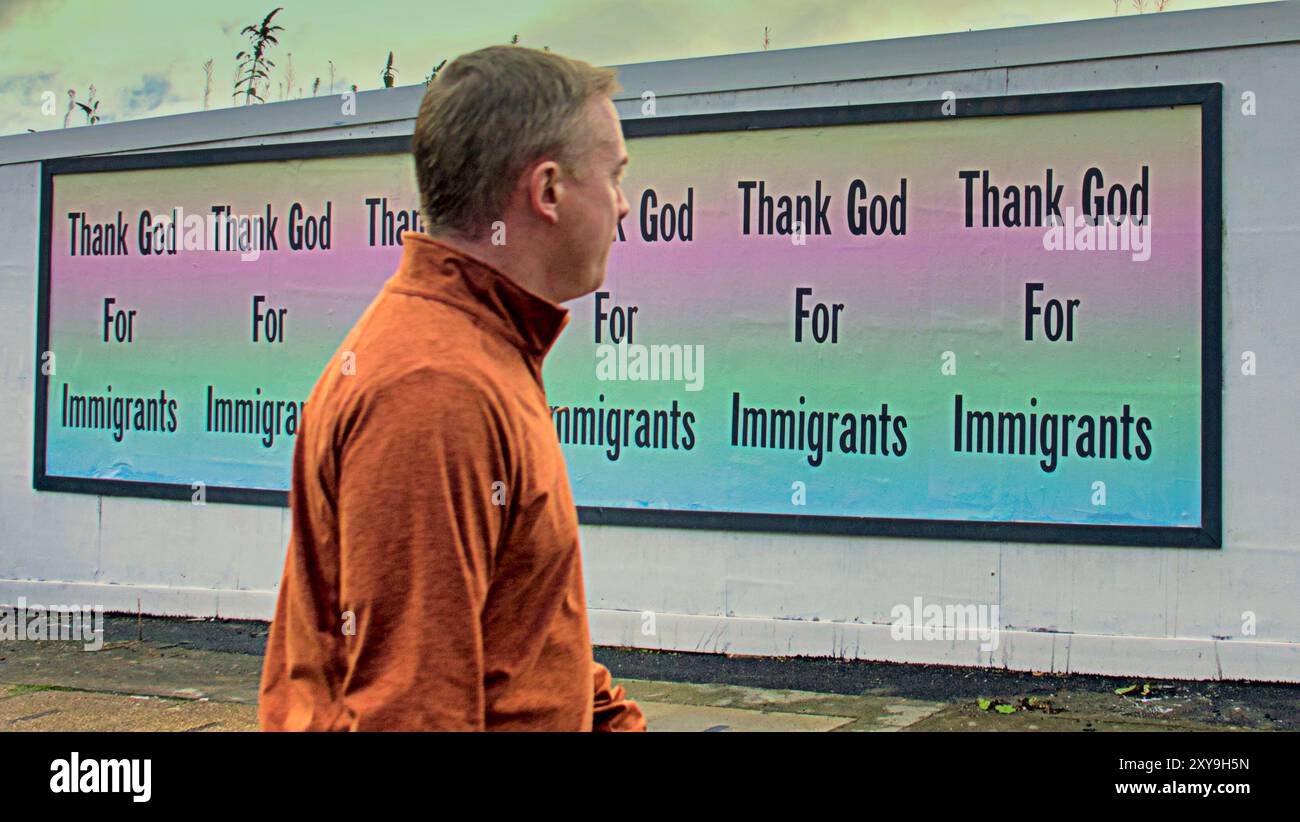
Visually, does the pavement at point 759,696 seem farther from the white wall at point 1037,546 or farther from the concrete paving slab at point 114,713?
the white wall at point 1037,546

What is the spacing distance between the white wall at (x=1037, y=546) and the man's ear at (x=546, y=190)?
20.2 ft

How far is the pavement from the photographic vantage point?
6324 millimetres

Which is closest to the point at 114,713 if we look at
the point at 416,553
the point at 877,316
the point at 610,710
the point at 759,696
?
the point at 759,696

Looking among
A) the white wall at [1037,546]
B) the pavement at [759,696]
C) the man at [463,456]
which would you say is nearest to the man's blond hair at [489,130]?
the man at [463,456]

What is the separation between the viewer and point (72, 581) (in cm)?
994

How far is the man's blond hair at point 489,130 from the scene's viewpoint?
6.00ft

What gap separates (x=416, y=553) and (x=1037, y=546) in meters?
6.45

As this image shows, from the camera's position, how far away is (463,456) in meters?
1.59

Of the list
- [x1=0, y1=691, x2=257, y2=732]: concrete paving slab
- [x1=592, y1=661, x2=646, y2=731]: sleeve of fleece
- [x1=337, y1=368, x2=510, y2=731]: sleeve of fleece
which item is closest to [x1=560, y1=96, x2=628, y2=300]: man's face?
[x1=337, y1=368, x2=510, y2=731]: sleeve of fleece

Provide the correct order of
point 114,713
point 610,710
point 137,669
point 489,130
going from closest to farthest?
point 489,130, point 610,710, point 114,713, point 137,669

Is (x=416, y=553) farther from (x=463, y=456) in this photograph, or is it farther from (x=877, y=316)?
(x=877, y=316)
